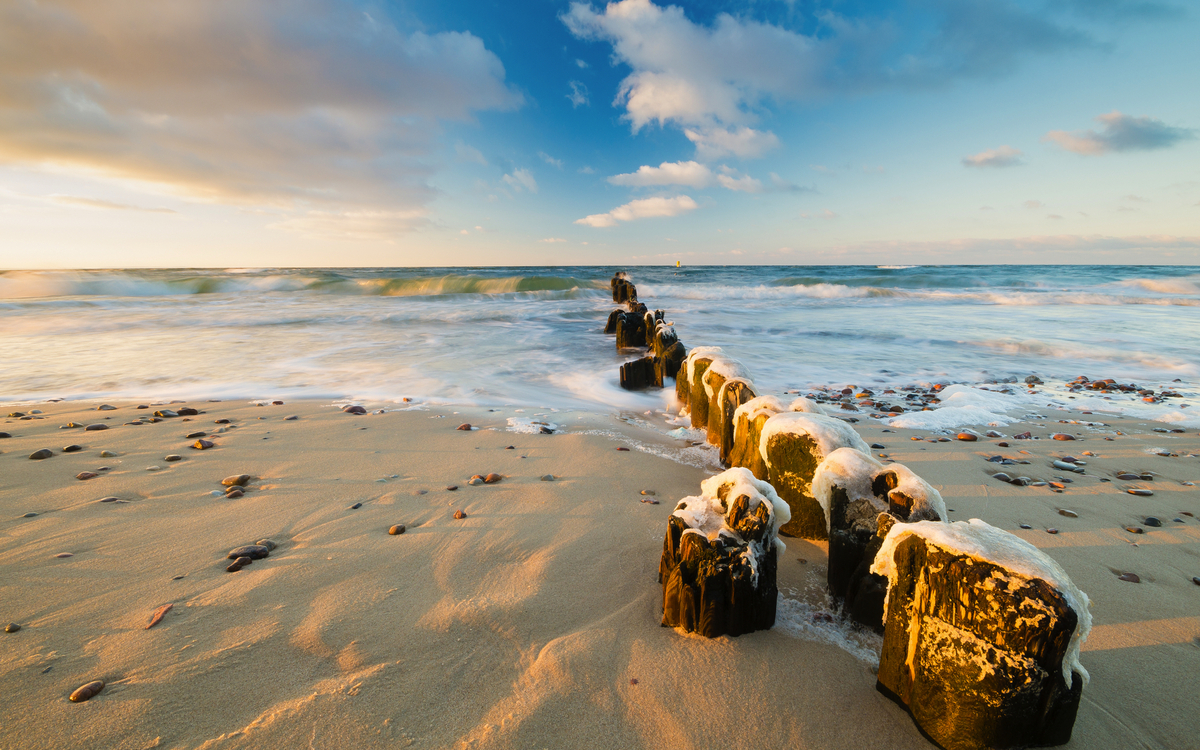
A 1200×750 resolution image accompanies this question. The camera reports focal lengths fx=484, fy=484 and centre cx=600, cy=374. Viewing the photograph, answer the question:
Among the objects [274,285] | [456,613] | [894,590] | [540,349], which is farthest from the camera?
[274,285]

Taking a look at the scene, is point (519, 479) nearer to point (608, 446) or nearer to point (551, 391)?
point (608, 446)

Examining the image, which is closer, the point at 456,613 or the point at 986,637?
the point at 986,637

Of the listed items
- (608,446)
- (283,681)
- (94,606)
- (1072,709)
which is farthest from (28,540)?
(1072,709)

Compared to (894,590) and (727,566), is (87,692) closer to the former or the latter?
(727,566)

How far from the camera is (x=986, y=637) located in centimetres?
121

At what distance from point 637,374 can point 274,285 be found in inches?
1258

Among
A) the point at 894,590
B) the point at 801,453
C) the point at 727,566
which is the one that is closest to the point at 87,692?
the point at 727,566

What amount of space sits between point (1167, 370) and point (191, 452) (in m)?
13.1

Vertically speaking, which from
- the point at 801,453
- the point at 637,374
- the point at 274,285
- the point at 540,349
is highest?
the point at 274,285

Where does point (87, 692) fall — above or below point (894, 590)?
below

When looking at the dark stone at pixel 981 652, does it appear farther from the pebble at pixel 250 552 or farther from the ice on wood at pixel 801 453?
the pebble at pixel 250 552

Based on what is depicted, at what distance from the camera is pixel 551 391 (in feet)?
21.9

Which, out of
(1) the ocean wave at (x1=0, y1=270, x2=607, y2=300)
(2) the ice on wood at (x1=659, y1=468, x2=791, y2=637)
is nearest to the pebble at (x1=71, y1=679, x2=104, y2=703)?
(2) the ice on wood at (x1=659, y1=468, x2=791, y2=637)

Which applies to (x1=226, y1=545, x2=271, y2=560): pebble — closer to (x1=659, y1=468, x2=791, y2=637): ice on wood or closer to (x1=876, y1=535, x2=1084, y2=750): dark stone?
(x1=659, y1=468, x2=791, y2=637): ice on wood
